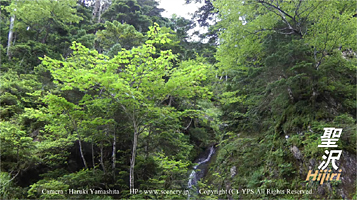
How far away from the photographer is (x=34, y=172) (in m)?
5.93

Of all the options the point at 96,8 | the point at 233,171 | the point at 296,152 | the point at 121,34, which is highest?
the point at 96,8

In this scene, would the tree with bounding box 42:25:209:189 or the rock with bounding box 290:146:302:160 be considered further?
the rock with bounding box 290:146:302:160

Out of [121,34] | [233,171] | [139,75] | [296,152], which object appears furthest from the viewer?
[121,34]

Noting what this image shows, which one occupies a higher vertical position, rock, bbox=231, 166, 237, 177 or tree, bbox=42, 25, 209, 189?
tree, bbox=42, 25, 209, 189

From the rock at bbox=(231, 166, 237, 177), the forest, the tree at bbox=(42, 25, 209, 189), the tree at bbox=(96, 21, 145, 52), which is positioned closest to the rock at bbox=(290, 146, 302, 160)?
the forest

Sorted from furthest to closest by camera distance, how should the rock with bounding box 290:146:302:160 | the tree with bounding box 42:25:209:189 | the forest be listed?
the rock with bounding box 290:146:302:160
the forest
the tree with bounding box 42:25:209:189

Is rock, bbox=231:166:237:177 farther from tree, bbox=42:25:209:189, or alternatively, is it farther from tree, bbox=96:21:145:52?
tree, bbox=96:21:145:52

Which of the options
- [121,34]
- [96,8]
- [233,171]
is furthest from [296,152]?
[96,8]

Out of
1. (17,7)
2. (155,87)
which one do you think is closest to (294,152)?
(155,87)

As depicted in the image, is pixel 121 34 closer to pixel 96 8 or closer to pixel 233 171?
pixel 233 171

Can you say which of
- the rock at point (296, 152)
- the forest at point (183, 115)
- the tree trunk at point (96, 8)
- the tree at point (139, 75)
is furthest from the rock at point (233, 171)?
the tree trunk at point (96, 8)

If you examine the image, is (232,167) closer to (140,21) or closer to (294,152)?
(294,152)

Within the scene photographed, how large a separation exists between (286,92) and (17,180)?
8.88 meters

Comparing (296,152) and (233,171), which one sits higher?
(296,152)
